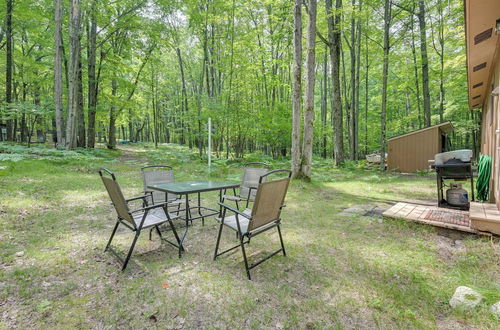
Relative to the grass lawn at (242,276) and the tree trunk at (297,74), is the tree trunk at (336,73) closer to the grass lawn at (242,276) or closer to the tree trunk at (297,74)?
the tree trunk at (297,74)

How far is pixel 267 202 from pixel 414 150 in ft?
39.1

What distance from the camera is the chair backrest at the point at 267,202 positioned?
7.70 ft

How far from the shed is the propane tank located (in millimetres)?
7386

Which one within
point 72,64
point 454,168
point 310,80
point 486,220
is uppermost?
point 72,64

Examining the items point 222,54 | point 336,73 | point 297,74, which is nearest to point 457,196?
point 297,74

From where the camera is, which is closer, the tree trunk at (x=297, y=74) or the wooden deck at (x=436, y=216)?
the wooden deck at (x=436, y=216)

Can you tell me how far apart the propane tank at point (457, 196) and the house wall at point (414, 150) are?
7926 mm

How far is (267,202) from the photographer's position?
8.18ft

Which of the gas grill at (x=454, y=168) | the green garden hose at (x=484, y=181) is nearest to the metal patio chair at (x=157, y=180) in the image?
the gas grill at (x=454, y=168)

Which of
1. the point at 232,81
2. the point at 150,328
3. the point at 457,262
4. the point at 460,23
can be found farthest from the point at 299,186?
the point at 460,23

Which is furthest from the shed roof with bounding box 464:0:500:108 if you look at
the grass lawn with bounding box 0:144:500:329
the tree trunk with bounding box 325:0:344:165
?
the tree trunk with bounding box 325:0:344:165

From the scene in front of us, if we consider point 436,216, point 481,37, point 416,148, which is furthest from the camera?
point 416,148

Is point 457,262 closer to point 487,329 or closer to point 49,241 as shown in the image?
point 487,329

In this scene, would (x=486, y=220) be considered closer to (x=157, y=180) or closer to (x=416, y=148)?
(x=157, y=180)
